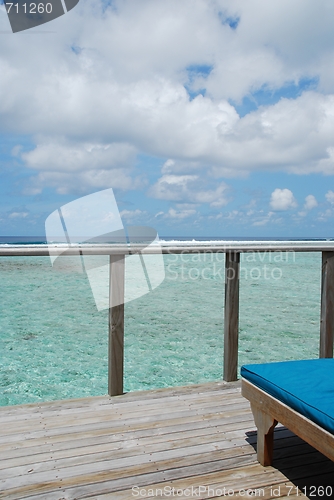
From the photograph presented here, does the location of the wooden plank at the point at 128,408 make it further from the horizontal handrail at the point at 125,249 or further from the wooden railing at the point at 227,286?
the horizontal handrail at the point at 125,249

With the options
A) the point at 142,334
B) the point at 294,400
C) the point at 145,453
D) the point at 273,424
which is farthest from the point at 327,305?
the point at 142,334

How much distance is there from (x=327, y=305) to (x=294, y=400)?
5.02 feet

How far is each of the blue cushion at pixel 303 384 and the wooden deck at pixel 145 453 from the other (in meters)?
0.35

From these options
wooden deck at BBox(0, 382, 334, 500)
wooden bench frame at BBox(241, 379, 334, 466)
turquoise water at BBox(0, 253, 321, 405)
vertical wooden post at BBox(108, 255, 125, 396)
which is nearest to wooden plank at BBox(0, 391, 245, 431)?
wooden deck at BBox(0, 382, 334, 500)

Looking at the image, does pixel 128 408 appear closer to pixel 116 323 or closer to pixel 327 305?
pixel 116 323

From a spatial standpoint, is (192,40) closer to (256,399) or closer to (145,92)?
(256,399)

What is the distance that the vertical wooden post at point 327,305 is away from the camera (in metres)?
2.81

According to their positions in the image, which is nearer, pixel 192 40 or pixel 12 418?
pixel 12 418

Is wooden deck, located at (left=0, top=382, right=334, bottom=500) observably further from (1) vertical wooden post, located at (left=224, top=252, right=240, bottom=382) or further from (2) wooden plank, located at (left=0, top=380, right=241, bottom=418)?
(1) vertical wooden post, located at (left=224, top=252, right=240, bottom=382)

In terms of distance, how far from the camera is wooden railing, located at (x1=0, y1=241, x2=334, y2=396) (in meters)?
2.34

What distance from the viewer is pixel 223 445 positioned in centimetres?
185

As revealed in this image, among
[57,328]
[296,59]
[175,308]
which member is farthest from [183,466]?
[296,59]

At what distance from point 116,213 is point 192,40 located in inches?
455

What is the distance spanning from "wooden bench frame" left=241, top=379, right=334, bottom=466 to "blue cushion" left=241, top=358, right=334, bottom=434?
24 mm
